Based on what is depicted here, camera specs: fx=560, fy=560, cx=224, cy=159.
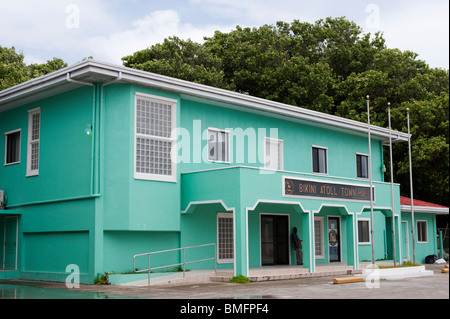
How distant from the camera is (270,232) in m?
23.3

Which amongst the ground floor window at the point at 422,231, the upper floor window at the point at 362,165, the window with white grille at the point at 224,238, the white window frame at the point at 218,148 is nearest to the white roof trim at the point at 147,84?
the white window frame at the point at 218,148

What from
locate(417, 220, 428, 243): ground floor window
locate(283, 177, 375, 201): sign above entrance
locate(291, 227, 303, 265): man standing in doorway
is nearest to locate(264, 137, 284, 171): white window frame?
locate(283, 177, 375, 201): sign above entrance

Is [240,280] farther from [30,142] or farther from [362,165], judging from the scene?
[362,165]

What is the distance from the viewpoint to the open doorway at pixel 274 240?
75.4 ft

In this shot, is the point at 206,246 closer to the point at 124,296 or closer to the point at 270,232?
the point at 270,232

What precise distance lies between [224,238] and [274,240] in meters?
3.19

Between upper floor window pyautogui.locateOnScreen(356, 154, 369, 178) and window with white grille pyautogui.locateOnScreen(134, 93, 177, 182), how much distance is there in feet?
Answer: 38.8

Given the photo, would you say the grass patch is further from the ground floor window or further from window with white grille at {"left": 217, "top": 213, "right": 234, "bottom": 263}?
the ground floor window

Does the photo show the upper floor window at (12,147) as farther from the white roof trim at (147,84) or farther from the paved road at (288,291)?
the paved road at (288,291)

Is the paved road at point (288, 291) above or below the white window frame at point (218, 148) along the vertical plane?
below

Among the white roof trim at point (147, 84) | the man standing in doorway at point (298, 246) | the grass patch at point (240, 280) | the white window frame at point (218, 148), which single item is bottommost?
the grass patch at point (240, 280)

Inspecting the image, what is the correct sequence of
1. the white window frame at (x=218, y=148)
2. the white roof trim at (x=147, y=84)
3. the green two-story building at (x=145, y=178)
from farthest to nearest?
1. the white window frame at (x=218, y=148)
2. the green two-story building at (x=145, y=178)
3. the white roof trim at (x=147, y=84)

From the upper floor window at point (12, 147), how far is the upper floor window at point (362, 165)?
1578cm

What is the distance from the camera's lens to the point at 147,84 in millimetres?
18516
